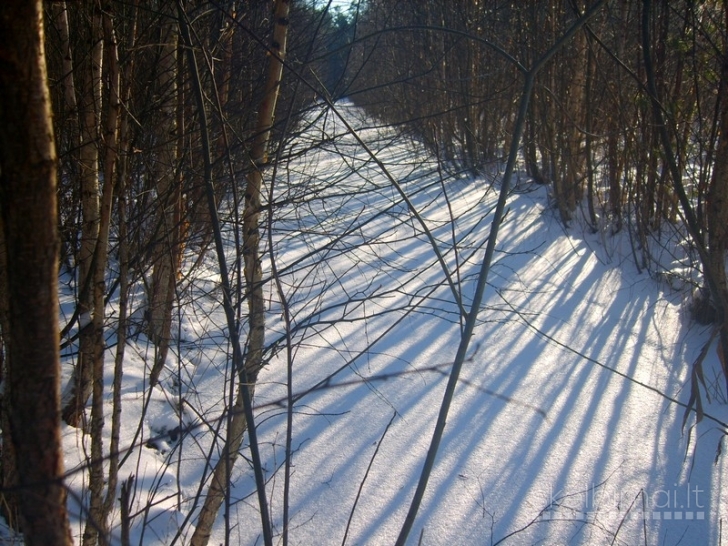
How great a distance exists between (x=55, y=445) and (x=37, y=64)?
1.52 ft

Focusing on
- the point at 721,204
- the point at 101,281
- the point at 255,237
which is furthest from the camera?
the point at 721,204

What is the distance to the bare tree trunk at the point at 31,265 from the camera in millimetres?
681

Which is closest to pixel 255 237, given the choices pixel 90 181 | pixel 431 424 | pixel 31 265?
pixel 90 181

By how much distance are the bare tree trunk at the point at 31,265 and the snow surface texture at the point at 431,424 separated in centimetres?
101

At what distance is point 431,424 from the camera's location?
3475mm

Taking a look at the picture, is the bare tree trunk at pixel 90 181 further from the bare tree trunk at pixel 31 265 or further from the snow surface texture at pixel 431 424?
the bare tree trunk at pixel 31 265

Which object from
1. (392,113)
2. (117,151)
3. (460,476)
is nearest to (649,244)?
→ (460,476)

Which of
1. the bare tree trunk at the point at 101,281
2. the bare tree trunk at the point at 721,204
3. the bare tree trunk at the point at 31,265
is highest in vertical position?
the bare tree trunk at the point at 721,204

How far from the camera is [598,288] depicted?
18.5 ft

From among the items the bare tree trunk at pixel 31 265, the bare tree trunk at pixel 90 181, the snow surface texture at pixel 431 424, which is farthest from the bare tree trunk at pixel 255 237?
the bare tree trunk at pixel 31 265

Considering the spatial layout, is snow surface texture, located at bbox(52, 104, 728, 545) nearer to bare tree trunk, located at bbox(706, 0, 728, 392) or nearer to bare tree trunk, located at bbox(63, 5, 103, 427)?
bare tree trunk, located at bbox(63, 5, 103, 427)

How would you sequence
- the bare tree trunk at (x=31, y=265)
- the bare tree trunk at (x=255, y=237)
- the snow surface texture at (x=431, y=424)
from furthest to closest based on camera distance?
the snow surface texture at (x=431, y=424)
the bare tree trunk at (x=255, y=237)
the bare tree trunk at (x=31, y=265)

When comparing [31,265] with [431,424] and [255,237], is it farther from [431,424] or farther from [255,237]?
[431,424]

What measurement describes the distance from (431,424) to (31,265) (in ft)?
9.86
